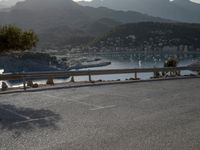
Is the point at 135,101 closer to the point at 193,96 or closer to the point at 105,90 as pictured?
the point at 193,96

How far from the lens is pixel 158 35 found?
609 ft

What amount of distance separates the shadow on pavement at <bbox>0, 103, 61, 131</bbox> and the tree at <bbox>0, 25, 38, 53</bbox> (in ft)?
24.6

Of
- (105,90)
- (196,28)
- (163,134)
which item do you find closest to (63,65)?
(196,28)

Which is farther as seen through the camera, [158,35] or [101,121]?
[158,35]

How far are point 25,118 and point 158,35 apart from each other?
179695 mm

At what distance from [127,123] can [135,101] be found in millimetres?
3591

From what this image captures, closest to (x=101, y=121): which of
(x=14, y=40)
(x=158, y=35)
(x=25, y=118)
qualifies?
(x=25, y=118)

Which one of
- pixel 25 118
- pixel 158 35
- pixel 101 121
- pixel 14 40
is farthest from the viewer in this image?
pixel 158 35

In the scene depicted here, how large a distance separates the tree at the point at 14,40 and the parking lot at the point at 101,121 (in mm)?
4686

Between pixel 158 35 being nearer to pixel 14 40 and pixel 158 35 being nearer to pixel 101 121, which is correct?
pixel 14 40

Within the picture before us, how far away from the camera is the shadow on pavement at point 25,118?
9102 mm

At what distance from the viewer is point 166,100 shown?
12.8 m

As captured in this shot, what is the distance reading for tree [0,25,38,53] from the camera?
18.8 meters

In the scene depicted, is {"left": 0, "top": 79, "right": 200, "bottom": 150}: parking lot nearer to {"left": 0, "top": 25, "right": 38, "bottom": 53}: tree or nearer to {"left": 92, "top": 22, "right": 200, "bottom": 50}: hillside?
{"left": 0, "top": 25, "right": 38, "bottom": 53}: tree
